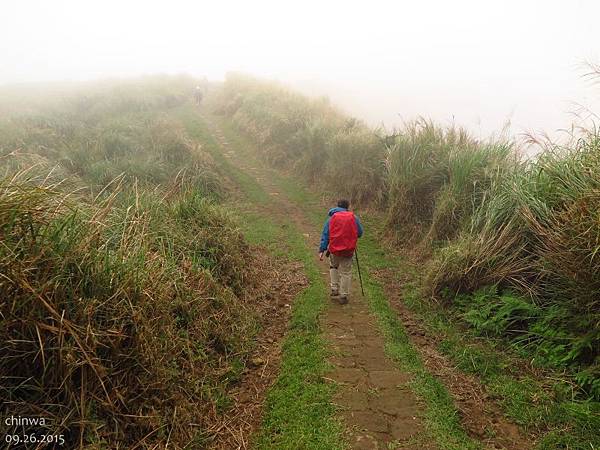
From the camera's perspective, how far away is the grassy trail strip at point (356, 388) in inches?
143

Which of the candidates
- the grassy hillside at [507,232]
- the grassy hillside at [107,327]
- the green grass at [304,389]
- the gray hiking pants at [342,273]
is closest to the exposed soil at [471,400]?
the grassy hillside at [507,232]

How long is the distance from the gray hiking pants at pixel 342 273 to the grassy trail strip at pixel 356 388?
26 cm

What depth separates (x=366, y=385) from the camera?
435 cm

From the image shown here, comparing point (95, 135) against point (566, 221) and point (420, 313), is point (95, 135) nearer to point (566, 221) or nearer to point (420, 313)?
point (420, 313)

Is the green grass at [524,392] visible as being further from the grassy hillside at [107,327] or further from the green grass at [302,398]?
the grassy hillside at [107,327]

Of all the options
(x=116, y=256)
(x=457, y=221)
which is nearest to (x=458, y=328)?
(x=457, y=221)

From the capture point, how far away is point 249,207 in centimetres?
1155

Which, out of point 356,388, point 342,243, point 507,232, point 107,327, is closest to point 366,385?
point 356,388

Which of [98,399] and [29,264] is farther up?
[29,264]

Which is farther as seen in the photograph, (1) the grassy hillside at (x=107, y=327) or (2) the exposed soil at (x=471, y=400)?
(2) the exposed soil at (x=471, y=400)

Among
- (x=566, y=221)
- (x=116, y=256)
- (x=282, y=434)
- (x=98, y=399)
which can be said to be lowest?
(x=282, y=434)

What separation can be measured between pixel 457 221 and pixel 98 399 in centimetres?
663

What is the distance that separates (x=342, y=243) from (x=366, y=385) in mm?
2462

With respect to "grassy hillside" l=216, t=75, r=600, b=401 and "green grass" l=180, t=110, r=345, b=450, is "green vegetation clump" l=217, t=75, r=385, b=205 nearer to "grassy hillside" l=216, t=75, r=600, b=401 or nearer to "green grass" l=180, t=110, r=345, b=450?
"grassy hillside" l=216, t=75, r=600, b=401
